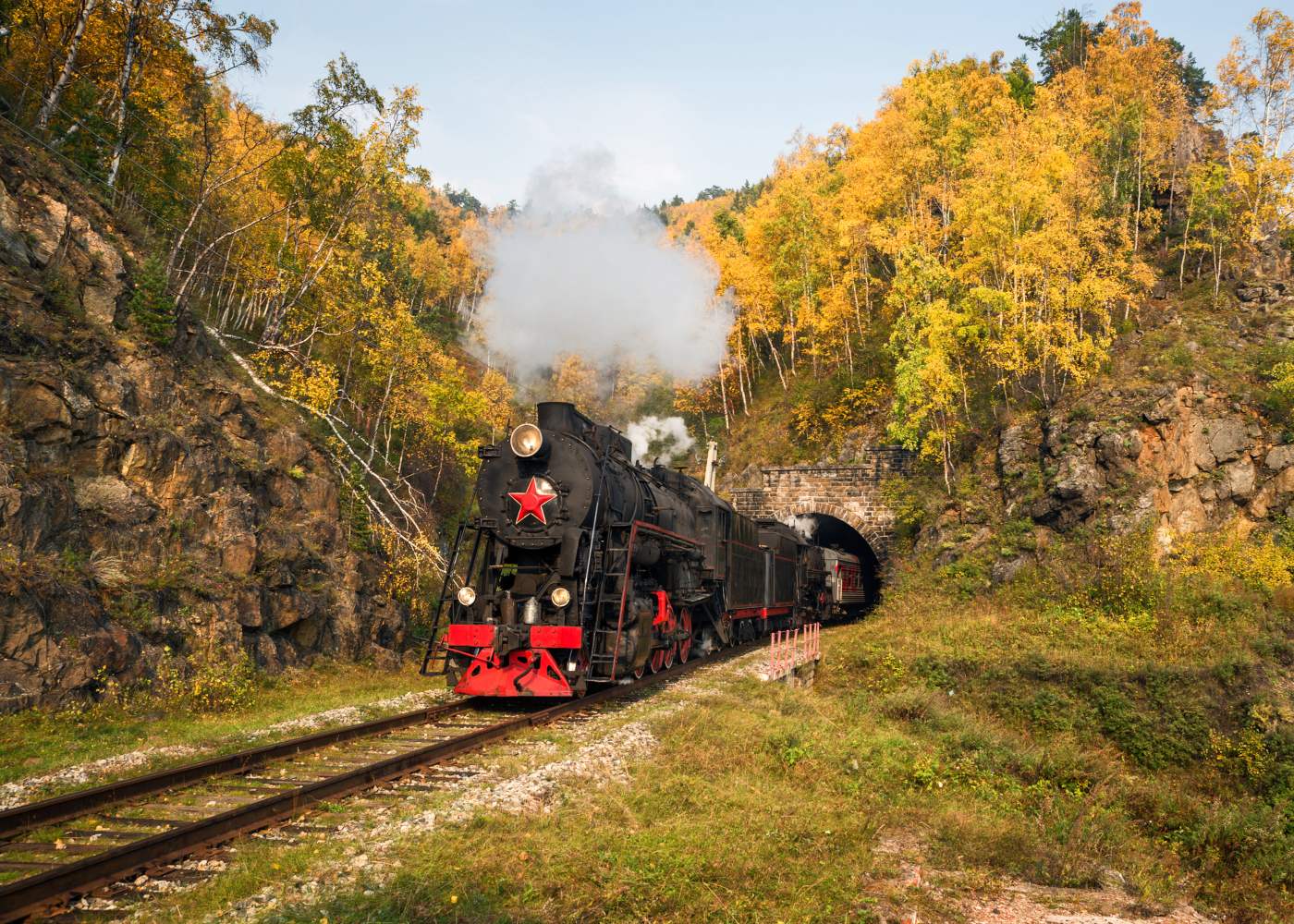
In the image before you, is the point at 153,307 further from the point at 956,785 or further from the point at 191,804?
the point at 956,785

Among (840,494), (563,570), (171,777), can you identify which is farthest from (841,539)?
(171,777)

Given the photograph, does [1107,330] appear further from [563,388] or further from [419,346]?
[563,388]

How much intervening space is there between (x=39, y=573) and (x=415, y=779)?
22.8 ft

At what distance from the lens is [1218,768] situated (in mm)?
14492

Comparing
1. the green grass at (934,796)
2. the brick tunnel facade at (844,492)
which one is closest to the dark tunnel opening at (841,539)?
the brick tunnel facade at (844,492)

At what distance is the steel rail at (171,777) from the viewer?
5930mm

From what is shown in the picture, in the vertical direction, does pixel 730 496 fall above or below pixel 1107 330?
below

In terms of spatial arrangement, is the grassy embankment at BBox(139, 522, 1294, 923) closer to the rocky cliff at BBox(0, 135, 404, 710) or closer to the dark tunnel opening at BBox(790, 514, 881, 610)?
the rocky cliff at BBox(0, 135, 404, 710)

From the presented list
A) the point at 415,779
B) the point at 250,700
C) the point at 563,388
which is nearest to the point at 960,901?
the point at 415,779

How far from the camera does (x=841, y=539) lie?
41.6 meters

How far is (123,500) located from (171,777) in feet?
24.4

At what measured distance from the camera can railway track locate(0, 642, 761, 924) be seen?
4.88 metres

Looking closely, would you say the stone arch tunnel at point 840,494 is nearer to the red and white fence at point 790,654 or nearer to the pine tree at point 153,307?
the red and white fence at point 790,654

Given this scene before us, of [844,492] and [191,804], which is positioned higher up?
[844,492]
